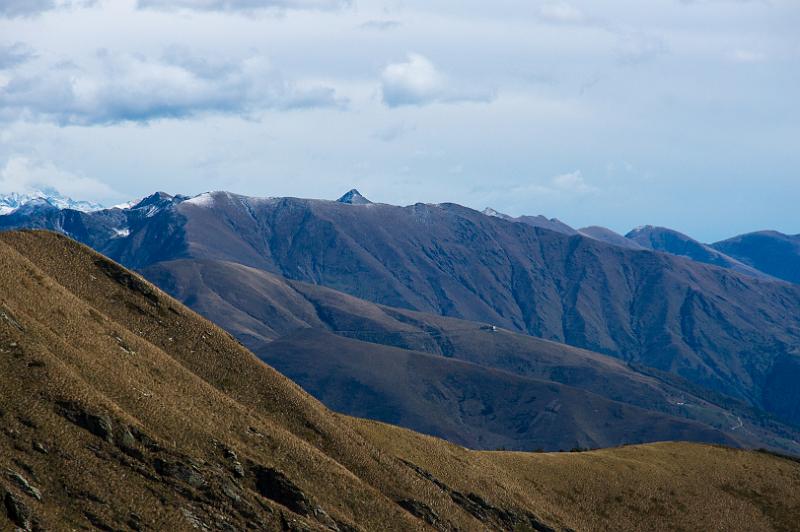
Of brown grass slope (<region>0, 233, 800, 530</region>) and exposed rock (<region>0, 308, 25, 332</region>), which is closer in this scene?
brown grass slope (<region>0, 233, 800, 530</region>)

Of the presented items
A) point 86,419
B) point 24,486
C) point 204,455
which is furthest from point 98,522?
point 204,455

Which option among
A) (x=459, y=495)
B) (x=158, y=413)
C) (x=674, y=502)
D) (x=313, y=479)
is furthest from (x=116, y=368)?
(x=674, y=502)

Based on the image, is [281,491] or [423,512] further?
[423,512]

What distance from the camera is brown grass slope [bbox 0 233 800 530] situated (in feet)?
262

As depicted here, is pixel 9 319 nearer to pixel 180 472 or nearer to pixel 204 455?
pixel 204 455

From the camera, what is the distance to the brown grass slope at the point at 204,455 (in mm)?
79750

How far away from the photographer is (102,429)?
8481 centimetres

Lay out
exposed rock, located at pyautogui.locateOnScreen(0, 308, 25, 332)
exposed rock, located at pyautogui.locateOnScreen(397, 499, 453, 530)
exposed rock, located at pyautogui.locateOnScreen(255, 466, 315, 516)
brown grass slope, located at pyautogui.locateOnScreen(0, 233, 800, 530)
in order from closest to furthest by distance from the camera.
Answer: brown grass slope, located at pyautogui.locateOnScreen(0, 233, 800, 530), exposed rock, located at pyautogui.locateOnScreen(0, 308, 25, 332), exposed rock, located at pyautogui.locateOnScreen(255, 466, 315, 516), exposed rock, located at pyautogui.locateOnScreen(397, 499, 453, 530)

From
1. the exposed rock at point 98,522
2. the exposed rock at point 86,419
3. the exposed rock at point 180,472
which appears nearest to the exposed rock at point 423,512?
the exposed rock at point 180,472

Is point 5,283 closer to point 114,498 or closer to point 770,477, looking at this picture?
point 114,498

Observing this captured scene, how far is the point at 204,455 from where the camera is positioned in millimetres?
92625

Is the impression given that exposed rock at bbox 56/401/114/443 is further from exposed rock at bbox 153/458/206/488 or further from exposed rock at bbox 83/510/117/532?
exposed rock at bbox 83/510/117/532

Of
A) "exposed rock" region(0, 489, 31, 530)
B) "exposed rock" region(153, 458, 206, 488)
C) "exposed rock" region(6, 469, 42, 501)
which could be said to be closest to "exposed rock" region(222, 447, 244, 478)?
"exposed rock" region(153, 458, 206, 488)

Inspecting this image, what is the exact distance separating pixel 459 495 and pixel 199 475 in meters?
42.9
